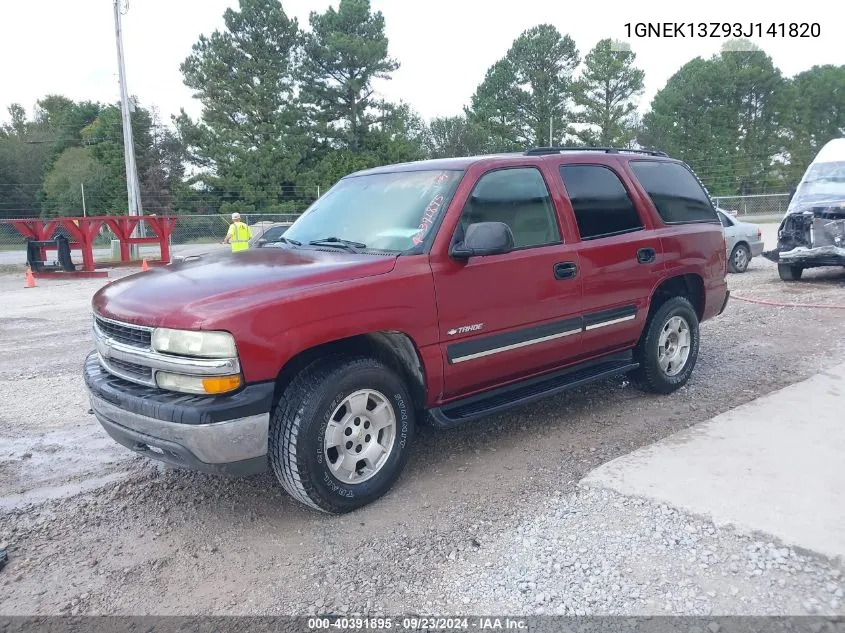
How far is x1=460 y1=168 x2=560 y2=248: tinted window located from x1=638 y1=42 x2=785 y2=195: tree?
53.6m

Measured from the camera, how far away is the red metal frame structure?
18016mm

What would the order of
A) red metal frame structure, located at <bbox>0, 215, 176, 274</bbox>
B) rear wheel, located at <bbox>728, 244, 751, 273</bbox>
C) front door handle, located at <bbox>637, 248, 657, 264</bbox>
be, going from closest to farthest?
1. front door handle, located at <bbox>637, 248, 657, 264</bbox>
2. rear wheel, located at <bbox>728, 244, 751, 273</bbox>
3. red metal frame structure, located at <bbox>0, 215, 176, 274</bbox>

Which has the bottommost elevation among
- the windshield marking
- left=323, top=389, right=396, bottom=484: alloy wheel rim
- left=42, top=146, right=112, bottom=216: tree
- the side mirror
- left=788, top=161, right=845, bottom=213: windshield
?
left=323, top=389, right=396, bottom=484: alloy wheel rim

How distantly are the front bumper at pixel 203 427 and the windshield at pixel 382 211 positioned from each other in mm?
1332

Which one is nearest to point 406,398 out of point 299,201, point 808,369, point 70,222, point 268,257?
point 268,257

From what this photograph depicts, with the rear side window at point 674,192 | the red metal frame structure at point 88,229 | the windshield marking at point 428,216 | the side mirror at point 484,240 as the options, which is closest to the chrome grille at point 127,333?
the windshield marking at point 428,216

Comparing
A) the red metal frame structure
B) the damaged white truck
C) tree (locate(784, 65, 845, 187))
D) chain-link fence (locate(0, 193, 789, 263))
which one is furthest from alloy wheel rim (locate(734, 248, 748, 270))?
tree (locate(784, 65, 845, 187))

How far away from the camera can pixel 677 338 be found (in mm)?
5855

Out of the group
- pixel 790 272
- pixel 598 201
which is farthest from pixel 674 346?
pixel 790 272

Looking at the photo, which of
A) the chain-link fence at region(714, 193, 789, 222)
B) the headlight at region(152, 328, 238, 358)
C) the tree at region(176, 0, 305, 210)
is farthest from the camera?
the tree at region(176, 0, 305, 210)

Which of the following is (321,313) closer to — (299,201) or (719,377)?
(719,377)

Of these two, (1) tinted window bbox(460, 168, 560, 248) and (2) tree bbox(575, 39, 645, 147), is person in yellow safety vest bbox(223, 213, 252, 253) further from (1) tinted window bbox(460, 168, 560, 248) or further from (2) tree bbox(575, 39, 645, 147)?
(2) tree bbox(575, 39, 645, 147)

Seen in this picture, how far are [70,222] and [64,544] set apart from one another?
652 inches

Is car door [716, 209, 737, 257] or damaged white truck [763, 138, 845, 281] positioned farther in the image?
car door [716, 209, 737, 257]
